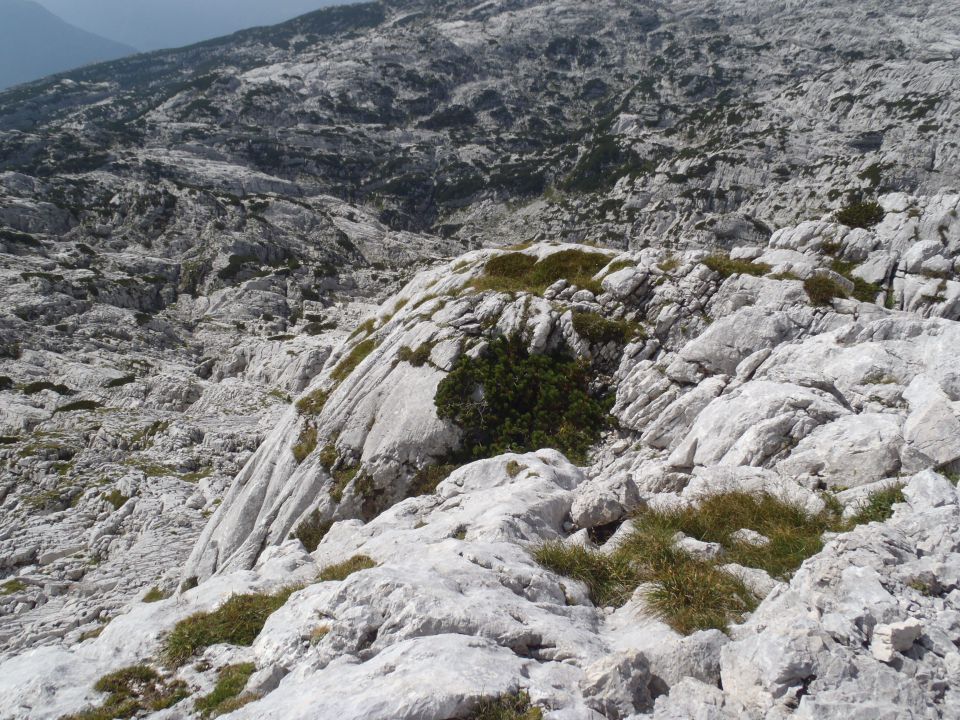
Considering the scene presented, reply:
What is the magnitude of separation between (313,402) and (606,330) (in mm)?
15039

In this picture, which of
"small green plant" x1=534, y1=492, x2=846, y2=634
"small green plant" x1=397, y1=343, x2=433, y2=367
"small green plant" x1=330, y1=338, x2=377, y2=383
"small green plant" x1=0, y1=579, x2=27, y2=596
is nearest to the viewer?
"small green plant" x1=534, y1=492, x2=846, y2=634

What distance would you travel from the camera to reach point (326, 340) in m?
68.3

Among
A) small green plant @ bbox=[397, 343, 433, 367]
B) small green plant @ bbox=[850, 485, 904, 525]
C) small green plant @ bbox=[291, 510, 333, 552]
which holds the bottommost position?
small green plant @ bbox=[291, 510, 333, 552]

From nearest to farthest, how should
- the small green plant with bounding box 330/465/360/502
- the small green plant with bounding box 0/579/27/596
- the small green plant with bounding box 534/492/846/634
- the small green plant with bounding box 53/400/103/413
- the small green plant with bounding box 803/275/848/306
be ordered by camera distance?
the small green plant with bounding box 534/492/846/634
the small green plant with bounding box 803/275/848/306
the small green plant with bounding box 330/465/360/502
the small green plant with bounding box 0/579/27/596
the small green plant with bounding box 53/400/103/413

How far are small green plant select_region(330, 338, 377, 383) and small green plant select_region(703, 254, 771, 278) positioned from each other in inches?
688

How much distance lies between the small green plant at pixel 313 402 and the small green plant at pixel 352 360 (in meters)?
1.14

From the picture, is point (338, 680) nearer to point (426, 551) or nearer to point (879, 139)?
point (426, 551)

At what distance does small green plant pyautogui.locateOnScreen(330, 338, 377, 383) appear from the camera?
2675cm

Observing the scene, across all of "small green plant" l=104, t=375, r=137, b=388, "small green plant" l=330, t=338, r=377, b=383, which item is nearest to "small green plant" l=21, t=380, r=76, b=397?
"small green plant" l=104, t=375, r=137, b=388

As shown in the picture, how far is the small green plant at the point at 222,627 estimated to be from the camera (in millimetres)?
8477

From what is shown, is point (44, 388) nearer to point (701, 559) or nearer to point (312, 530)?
point (312, 530)

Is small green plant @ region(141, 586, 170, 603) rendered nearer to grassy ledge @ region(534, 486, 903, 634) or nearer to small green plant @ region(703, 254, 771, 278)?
grassy ledge @ region(534, 486, 903, 634)

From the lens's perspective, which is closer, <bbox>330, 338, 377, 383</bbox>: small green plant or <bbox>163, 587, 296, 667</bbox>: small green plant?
<bbox>163, 587, 296, 667</bbox>: small green plant

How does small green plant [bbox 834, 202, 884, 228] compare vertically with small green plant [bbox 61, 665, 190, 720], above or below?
above
